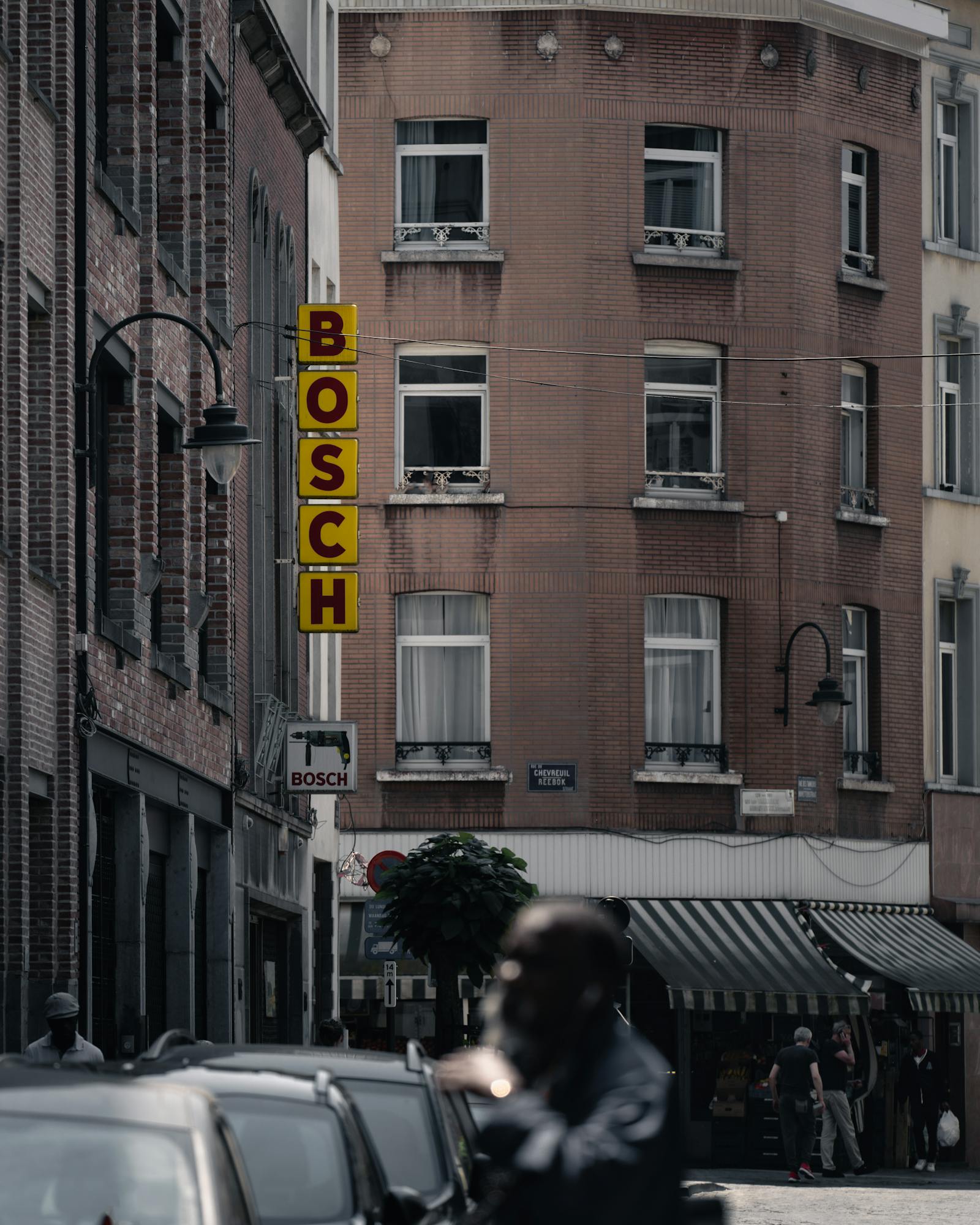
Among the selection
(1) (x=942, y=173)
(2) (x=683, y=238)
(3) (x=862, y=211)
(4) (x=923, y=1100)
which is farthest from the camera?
(1) (x=942, y=173)

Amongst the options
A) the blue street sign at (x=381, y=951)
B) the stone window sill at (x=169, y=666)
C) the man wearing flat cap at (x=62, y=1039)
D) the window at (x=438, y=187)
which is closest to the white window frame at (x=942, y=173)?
the window at (x=438, y=187)

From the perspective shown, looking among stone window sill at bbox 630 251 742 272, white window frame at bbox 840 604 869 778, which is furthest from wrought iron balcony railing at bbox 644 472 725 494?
stone window sill at bbox 630 251 742 272

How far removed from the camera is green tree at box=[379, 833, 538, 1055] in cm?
2545

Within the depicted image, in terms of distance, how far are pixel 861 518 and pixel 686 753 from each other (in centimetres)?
395

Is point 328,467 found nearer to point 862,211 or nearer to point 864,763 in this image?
point 864,763

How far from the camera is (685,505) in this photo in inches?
1315

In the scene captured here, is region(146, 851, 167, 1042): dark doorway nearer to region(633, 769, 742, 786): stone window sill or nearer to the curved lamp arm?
region(633, 769, 742, 786): stone window sill

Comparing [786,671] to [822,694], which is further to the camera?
[786,671]

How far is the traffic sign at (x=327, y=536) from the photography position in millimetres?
27797

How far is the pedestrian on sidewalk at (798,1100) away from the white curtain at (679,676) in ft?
21.1

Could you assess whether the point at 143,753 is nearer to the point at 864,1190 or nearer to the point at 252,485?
the point at 252,485

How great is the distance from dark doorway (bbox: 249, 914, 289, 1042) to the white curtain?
5821mm

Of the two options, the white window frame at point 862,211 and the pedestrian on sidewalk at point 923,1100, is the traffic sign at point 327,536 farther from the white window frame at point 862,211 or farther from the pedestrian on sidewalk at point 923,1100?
the white window frame at point 862,211

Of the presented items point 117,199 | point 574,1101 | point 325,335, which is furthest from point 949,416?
point 574,1101
